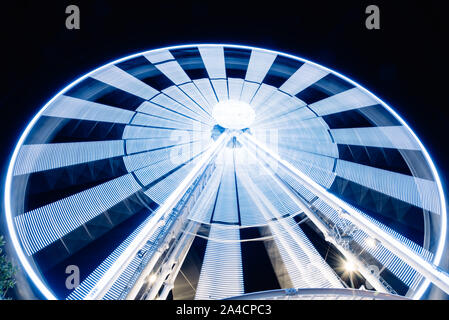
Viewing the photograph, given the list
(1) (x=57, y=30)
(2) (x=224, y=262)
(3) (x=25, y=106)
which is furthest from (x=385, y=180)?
(1) (x=57, y=30)

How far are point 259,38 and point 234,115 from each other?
1.91 metres

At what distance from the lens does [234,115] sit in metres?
3.64

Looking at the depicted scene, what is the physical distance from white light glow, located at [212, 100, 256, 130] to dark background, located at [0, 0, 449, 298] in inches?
64.0

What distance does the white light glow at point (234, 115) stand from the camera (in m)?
3.61

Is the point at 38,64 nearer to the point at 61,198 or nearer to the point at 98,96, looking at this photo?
the point at 98,96

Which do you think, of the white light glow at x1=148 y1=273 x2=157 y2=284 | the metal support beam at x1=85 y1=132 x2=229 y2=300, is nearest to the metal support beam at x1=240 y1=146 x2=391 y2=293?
the metal support beam at x1=85 y1=132 x2=229 y2=300

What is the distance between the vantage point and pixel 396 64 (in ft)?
15.3

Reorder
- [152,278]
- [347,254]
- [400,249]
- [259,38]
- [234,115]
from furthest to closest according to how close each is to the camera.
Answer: [259,38]
[234,115]
[347,254]
[152,278]
[400,249]

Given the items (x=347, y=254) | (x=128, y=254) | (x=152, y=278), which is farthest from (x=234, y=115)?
(x=128, y=254)

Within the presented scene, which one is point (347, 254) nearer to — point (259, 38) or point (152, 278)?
point (152, 278)

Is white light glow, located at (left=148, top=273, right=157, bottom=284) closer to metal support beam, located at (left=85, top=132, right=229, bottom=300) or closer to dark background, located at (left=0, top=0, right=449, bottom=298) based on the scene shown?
metal support beam, located at (left=85, top=132, right=229, bottom=300)

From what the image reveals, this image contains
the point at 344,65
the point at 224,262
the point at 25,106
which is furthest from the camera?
the point at 344,65

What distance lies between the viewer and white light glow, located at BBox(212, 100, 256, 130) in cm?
361
